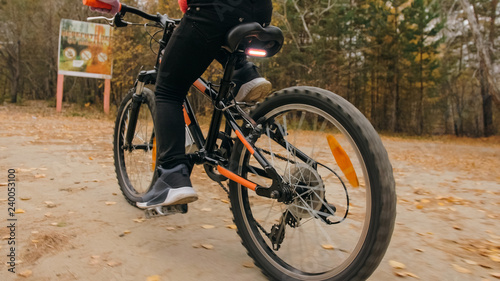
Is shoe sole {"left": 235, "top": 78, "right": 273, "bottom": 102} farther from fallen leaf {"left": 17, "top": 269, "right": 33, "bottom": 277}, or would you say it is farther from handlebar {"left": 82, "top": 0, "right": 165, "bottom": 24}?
fallen leaf {"left": 17, "top": 269, "right": 33, "bottom": 277}

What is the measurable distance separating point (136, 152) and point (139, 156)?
5 cm

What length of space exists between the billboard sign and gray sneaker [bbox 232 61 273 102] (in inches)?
790

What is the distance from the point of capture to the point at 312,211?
206 cm

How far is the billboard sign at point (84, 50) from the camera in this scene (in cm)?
2050

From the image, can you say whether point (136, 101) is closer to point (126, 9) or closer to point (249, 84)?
point (126, 9)

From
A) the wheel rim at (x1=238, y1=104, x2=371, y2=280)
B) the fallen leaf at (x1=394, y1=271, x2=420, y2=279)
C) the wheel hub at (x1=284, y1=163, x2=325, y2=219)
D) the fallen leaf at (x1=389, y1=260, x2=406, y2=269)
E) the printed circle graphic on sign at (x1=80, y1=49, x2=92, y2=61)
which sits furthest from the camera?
the printed circle graphic on sign at (x1=80, y1=49, x2=92, y2=61)

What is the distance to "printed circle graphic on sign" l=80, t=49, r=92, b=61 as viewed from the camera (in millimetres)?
20766

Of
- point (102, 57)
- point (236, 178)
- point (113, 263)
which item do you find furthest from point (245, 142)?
point (102, 57)

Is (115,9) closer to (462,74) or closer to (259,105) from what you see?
(259,105)

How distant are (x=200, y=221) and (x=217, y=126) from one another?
1.09 meters

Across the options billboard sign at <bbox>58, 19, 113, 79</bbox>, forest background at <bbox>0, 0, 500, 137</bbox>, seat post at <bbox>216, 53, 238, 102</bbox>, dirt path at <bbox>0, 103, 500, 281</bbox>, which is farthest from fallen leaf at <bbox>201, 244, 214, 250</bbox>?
billboard sign at <bbox>58, 19, 113, 79</bbox>

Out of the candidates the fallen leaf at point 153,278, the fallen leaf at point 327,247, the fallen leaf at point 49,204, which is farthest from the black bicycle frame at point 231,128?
the fallen leaf at point 49,204

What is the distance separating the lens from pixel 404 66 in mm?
26812

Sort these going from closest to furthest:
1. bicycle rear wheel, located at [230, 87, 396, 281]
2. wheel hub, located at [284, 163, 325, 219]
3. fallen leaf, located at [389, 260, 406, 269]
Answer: bicycle rear wheel, located at [230, 87, 396, 281]
wheel hub, located at [284, 163, 325, 219]
fallen leaf, located at [389, 260, 406, 269]
